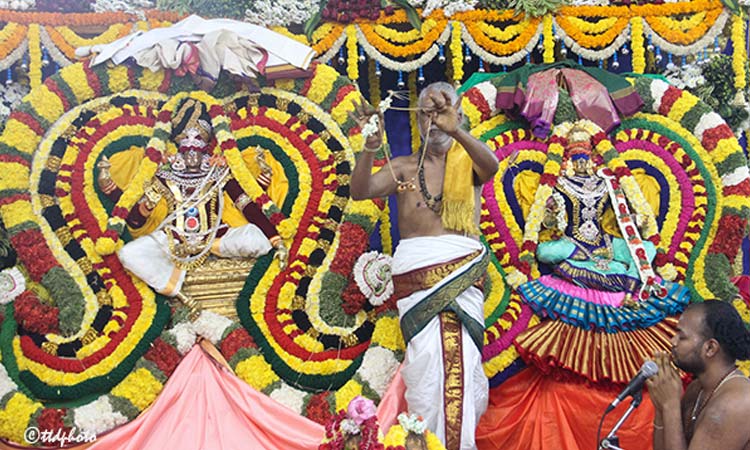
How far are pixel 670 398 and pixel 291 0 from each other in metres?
3.55

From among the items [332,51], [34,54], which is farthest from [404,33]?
[34,54]

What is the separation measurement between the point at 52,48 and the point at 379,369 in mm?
2909

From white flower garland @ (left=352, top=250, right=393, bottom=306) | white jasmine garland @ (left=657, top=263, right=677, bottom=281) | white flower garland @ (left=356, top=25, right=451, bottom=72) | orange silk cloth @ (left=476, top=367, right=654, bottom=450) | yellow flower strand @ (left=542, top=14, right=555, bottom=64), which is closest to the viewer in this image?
orange silk cloth @ (left=476, top=367, right=654, bottom=450)

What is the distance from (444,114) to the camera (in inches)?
175

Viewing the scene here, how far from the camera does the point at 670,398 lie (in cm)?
380

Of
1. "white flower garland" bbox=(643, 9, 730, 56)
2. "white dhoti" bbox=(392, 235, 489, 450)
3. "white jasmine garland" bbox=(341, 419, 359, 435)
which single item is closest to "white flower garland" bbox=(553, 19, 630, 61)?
"white flower garland" bbox=(643, 9, 730, 56)

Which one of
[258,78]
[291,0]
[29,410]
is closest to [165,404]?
[29,410]

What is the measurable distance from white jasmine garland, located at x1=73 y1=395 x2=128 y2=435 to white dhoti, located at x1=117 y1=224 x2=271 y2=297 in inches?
29.4

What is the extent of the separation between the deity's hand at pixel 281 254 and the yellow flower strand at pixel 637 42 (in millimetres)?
2764

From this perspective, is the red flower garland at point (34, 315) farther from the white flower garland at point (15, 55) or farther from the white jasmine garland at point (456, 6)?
the white jasmine garland at point (456, 6)

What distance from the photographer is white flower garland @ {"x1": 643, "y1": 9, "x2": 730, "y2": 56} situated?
20.3ft

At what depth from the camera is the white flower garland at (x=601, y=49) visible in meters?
6.19

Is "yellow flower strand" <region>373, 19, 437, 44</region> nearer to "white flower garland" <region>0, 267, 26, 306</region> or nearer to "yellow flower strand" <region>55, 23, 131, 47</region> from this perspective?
"yellow flower strand" <region>55, 23, 131, 47</region>

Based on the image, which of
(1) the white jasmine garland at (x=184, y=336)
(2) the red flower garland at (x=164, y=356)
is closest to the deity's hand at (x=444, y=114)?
(1) the white jasmine garland at (x=184, y=336)
